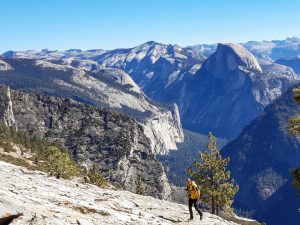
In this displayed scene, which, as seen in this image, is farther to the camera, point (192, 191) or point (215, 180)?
point (215, 180)

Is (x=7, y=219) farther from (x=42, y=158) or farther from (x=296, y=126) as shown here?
(x=42, y=158)

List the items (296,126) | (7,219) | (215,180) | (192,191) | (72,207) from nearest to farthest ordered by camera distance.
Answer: (7,219) < (296,126) < (72,207) < (192,191) < (215,180)

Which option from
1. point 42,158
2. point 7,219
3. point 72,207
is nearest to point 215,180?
point 72,207

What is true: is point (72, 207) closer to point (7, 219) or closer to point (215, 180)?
point (7, 219)

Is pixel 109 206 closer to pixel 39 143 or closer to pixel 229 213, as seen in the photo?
pixel 229 213

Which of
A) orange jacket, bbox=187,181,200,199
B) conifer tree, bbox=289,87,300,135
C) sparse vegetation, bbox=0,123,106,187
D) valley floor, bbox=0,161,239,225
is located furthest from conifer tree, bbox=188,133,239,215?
conifer tree, bbox=289,87,300,135

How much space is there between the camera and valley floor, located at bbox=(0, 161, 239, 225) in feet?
97.2

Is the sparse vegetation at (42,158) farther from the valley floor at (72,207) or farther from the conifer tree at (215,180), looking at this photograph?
the conifer tree at (215,180)

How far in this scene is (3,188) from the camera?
34281 millimetres

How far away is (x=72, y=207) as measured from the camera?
115ft

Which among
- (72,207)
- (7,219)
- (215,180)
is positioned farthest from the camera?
(215,180)

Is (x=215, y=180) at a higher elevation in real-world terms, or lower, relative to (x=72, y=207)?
lower

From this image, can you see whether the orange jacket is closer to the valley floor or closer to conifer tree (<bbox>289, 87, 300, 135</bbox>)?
the valley floor

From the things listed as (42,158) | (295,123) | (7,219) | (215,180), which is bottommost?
(42,158)
